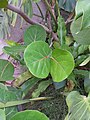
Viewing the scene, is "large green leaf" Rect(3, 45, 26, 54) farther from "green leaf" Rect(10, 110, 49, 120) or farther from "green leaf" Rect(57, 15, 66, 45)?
"green leaf" Rect(10, 110, 49, 120)

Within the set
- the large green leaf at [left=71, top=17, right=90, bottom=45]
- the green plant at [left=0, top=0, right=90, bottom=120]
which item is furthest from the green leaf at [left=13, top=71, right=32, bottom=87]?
the large green leaf at [left=71, top=17, right=90, bottom=45]

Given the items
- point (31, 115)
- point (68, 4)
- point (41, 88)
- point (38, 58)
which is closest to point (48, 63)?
point (38, 58)

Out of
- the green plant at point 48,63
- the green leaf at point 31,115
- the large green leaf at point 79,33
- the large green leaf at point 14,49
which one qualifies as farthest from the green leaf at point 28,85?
the green leaf at point 31,115

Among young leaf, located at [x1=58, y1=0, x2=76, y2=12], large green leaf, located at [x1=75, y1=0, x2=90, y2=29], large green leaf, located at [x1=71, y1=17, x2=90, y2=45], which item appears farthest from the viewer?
young leaf, located at [x1=58, y1=0, x2=76, y2=12]

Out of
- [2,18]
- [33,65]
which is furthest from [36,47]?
A: [2,18]

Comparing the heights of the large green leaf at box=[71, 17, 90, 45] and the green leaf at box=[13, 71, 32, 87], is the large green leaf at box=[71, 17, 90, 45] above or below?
above

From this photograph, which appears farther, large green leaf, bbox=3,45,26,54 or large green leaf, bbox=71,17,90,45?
large green leaf, bbox=3,45,26,54

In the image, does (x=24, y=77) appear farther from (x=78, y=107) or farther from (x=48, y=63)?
(x=78, y=107)
